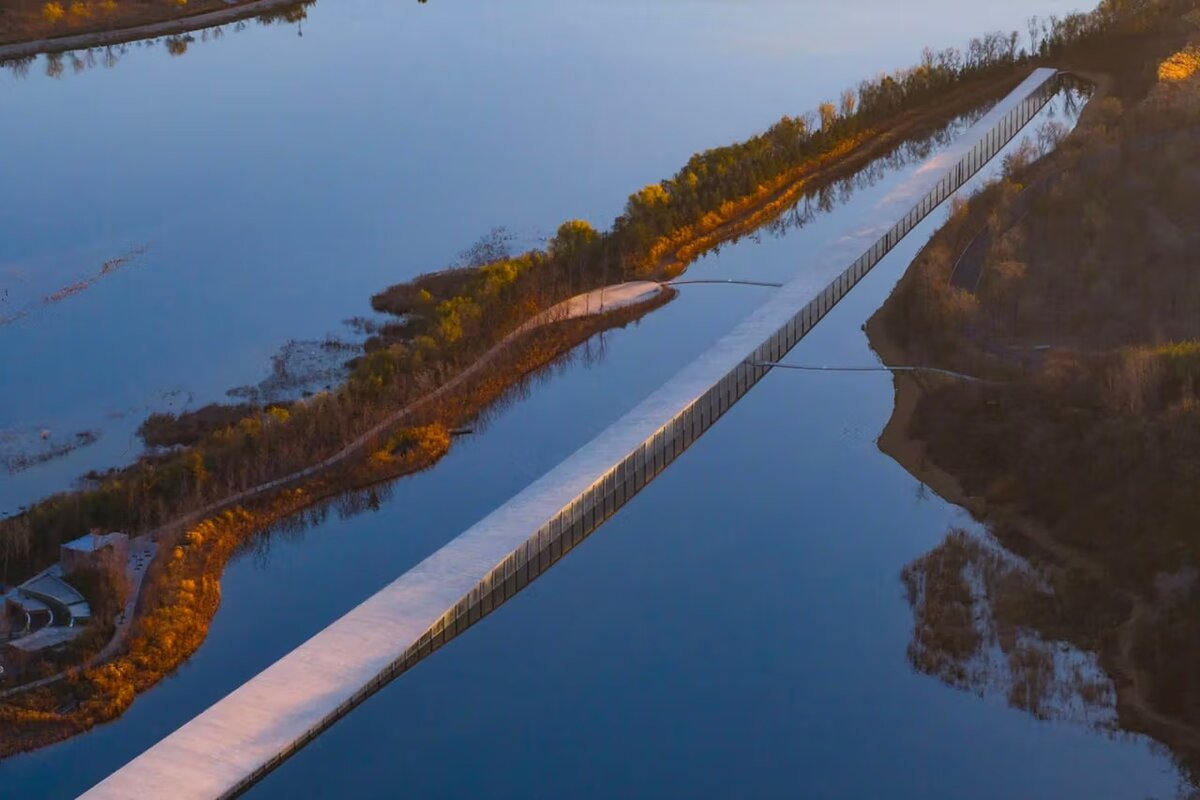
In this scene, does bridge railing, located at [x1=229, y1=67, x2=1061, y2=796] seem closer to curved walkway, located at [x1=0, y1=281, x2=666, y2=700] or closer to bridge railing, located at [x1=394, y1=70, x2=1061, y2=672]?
bridge railing, located at [x1=394, y1=70, x2=1061, y2=672]

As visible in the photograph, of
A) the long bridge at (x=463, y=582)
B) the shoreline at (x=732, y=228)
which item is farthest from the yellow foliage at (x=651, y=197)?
the long bridge at (x=463, y=582)

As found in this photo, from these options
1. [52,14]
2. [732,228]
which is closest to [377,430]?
[732,228]

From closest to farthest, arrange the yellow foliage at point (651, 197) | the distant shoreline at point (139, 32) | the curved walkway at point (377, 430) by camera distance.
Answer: the curved walkway at point (377, 430), the yellow foliage at point (651, 197), the distant shoreline at point (139, 32)

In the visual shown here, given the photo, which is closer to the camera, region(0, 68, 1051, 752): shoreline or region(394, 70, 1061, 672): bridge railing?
region(394, 70, 1061, 672): bridge railing

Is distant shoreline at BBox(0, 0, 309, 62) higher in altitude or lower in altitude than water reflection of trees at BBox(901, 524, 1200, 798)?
higher

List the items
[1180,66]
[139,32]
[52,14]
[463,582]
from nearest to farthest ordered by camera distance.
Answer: [463,582], [1180,66], [52,14], [139,32]

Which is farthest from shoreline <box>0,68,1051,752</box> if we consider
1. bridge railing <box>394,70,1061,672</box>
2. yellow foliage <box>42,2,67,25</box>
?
yellow foliage <box>42,2,67,25</box>

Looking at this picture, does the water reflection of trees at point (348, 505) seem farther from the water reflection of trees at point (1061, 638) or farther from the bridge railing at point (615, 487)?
the water reflection of trees at point (1061, 638)

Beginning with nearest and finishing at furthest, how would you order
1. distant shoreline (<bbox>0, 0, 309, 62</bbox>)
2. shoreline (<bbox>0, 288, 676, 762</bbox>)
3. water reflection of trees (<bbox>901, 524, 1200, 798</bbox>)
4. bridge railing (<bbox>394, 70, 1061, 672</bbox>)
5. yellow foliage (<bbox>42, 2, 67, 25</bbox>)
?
shoreline (<bbox>0, 288, 676, 762</bbox>) < water reflection of trees (<bbox>901, 524, 1200, 798</bbox>) < bridge railing (<bbox>394, 70, 1061, 672</bbox>) < distant shoreline (<bbox>0, 0, 309, 62</bbox>) < yellow foliage (<bbox>42, 2, 67, 25</bbox>)

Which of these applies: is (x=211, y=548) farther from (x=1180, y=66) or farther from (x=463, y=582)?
(x=1180, y=66)
